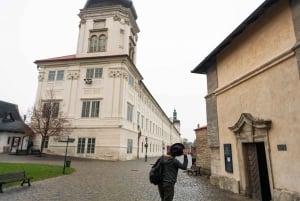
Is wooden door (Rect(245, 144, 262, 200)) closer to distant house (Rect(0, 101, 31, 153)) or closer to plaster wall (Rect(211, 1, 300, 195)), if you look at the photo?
plaster wall (Rect(211, 1, 300, 195))

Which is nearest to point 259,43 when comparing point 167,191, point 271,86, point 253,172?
point 271,86

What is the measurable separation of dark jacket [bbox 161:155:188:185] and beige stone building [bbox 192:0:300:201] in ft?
12.8

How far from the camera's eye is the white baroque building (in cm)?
2550

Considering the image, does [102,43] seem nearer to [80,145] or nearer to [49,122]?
[49,122]

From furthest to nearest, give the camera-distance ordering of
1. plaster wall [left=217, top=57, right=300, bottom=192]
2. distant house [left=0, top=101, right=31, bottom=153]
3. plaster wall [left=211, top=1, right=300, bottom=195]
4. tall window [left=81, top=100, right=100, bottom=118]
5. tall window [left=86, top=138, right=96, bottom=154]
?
1. distant house [left=0, top=101, right=31, bottom=153]
2. tall window [left=81, top=100, right=100, bottom=118]
3. tall window [left=86, top=138, right=96, bottom=154]
4. plaster wall [left=211, top=1, right=300, bottom=195]
5. plaster wall [left=217, top=57, right=300, bottom=192]

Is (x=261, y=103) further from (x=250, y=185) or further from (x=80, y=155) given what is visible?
(x=80, y=155)

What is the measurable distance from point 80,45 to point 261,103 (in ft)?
92.5

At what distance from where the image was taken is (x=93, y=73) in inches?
1107

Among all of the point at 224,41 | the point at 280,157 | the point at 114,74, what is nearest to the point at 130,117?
the point at 114,74

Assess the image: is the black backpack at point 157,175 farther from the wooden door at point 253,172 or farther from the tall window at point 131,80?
the tall window at point 131,80

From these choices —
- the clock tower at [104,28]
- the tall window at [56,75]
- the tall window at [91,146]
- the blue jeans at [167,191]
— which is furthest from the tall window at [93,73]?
the blue jeans at [167,191]

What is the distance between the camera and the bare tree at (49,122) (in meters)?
25.1

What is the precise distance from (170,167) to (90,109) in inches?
916

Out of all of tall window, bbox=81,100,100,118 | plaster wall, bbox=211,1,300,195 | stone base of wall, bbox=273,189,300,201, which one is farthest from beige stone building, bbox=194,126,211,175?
tall window, bbox=81,100,100,118
